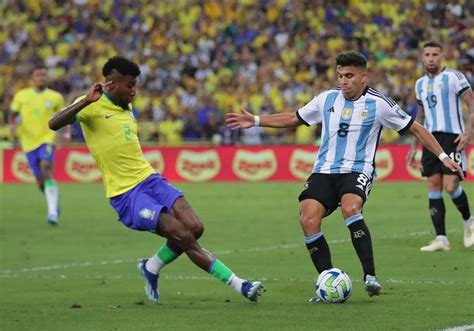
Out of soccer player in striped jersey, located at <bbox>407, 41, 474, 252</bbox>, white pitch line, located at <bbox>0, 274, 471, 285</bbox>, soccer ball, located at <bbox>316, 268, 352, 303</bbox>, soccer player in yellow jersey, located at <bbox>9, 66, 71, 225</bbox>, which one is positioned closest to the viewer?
soccer ball, located at <bbox>316, 268, 352, 303</bbox>

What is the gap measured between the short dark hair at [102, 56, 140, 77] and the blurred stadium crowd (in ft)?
57.2

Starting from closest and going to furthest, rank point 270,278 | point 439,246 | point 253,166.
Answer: point 270,278
point 439,246
point 253,166

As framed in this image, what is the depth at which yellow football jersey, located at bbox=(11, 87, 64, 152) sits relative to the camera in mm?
18766

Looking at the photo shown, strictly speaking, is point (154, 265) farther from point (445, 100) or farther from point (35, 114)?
point (35, 114)

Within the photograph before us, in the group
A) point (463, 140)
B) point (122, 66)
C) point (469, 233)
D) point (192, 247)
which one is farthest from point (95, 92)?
point (469, 233)

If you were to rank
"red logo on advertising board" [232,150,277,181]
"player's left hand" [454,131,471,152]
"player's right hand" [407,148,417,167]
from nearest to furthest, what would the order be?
"player's left hand" [454,131,471,152], "player's right hand" [407,148,417,167], "red logo on advertising board" [232,150,277,181]

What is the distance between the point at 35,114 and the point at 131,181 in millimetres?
9453

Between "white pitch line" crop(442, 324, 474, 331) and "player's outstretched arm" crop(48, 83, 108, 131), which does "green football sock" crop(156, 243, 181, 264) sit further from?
"white pitch line" crop(442, 324, 474, 331)

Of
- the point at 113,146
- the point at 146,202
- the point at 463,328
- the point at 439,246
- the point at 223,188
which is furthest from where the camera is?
the point at 223,188

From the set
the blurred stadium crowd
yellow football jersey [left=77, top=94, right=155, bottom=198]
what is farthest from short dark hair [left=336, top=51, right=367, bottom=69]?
the blurred stadium crowd

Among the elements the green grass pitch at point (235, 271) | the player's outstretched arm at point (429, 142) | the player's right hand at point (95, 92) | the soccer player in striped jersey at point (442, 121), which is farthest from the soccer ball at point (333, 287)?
the soccer player in striped jersey at point (442, 121)

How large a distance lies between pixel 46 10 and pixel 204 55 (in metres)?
6.37

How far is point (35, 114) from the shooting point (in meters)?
19.0

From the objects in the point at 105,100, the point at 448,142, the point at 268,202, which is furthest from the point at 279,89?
the point at 105,100
